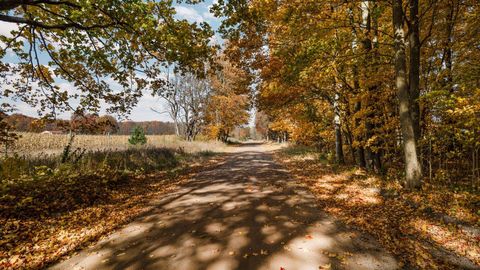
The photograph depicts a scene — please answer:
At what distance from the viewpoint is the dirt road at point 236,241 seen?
4.18m

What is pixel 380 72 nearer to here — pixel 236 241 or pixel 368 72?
pixel 368 72

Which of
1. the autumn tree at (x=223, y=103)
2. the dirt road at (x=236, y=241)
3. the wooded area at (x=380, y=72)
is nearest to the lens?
the dirt road at (x=236, y=241)

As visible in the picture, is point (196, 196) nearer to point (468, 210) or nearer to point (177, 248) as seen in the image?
point (177, 248)

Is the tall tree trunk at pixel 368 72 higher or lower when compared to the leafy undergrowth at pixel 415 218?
higher

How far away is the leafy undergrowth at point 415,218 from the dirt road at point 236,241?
15.7 inches

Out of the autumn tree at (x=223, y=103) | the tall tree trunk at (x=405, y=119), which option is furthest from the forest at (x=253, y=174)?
the autumn tree at (x=223, y=103)

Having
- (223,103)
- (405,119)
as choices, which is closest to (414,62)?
(405,119)

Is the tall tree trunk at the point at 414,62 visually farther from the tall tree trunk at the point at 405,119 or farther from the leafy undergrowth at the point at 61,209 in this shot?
the leafy undergrowth at the point at 61,209

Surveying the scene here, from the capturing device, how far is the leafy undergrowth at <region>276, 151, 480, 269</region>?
14.0 feet

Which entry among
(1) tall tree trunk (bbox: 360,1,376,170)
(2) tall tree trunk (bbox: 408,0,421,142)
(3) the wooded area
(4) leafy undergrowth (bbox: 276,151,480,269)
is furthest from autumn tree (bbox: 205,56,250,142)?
(4) leafy undergrowth (bbox: 276,151,480,269)

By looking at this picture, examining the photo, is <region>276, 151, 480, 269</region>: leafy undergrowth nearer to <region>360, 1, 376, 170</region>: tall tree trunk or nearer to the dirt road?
the dirt road

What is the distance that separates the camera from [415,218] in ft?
18.8

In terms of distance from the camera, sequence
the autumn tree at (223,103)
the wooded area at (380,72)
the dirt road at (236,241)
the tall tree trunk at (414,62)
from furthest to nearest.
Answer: the autumn tree at (223,103) < the tall tree trunk at (414,62) < the wooded area at (380,72) < the dirt road at (236,241)

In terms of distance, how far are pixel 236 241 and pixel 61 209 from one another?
4925 millimetres
